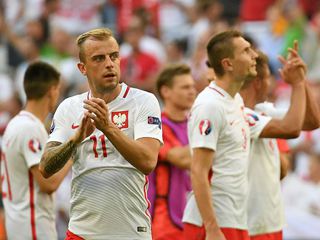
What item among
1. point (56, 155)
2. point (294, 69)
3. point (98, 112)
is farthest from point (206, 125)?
point (98, 112)

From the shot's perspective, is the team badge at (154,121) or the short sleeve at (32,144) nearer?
the team badge at (154,121)

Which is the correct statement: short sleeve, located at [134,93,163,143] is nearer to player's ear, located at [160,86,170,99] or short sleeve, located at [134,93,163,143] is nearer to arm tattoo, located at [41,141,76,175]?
arm tattoo, located at [41,141,76,175]

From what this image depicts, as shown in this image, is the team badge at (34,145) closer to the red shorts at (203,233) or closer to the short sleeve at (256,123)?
the red shorts at (203,233)

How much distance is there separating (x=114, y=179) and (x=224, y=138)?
1.30 meters

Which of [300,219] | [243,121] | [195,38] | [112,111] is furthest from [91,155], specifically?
[195,38]

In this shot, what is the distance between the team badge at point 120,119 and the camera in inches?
261

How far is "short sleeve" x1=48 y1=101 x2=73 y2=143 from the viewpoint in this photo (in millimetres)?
6727

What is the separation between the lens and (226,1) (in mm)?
16969

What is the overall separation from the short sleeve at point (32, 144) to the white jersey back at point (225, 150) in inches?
55.4

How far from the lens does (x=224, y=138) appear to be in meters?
7.57

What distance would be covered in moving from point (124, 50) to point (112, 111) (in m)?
9.62

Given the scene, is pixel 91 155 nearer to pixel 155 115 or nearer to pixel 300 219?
pixel 155 115

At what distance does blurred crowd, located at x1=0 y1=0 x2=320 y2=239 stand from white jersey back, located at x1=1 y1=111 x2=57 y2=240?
4.79 m

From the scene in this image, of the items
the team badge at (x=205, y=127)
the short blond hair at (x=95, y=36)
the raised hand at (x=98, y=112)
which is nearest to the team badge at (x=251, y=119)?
the team badge at (x=205, y=127)
